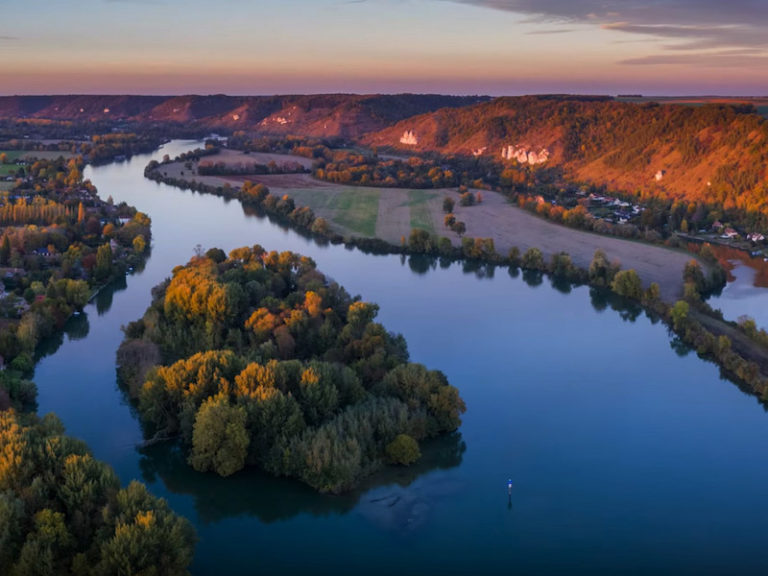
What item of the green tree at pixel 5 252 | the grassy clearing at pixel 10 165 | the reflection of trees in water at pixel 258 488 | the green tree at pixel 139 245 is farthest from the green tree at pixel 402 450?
the grassy clearing at pixel 10 165

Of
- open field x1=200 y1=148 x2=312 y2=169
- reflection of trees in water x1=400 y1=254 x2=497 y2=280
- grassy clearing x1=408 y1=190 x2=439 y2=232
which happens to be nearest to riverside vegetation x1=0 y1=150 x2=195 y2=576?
reflection of trees in water x1=400 y1=254 x2=497 y2=280

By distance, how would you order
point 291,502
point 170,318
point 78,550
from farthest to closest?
1. point 170,318
2. point 291,502
3. point 78,550

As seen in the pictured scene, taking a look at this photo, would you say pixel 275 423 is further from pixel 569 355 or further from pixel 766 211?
pixel 766 211

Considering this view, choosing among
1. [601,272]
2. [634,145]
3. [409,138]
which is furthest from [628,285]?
[409,138]

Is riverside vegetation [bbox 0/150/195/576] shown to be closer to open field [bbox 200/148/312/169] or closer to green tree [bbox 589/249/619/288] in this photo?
green tree [bbox 589/249/619/288]

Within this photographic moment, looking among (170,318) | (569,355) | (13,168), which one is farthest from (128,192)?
(569,355)
